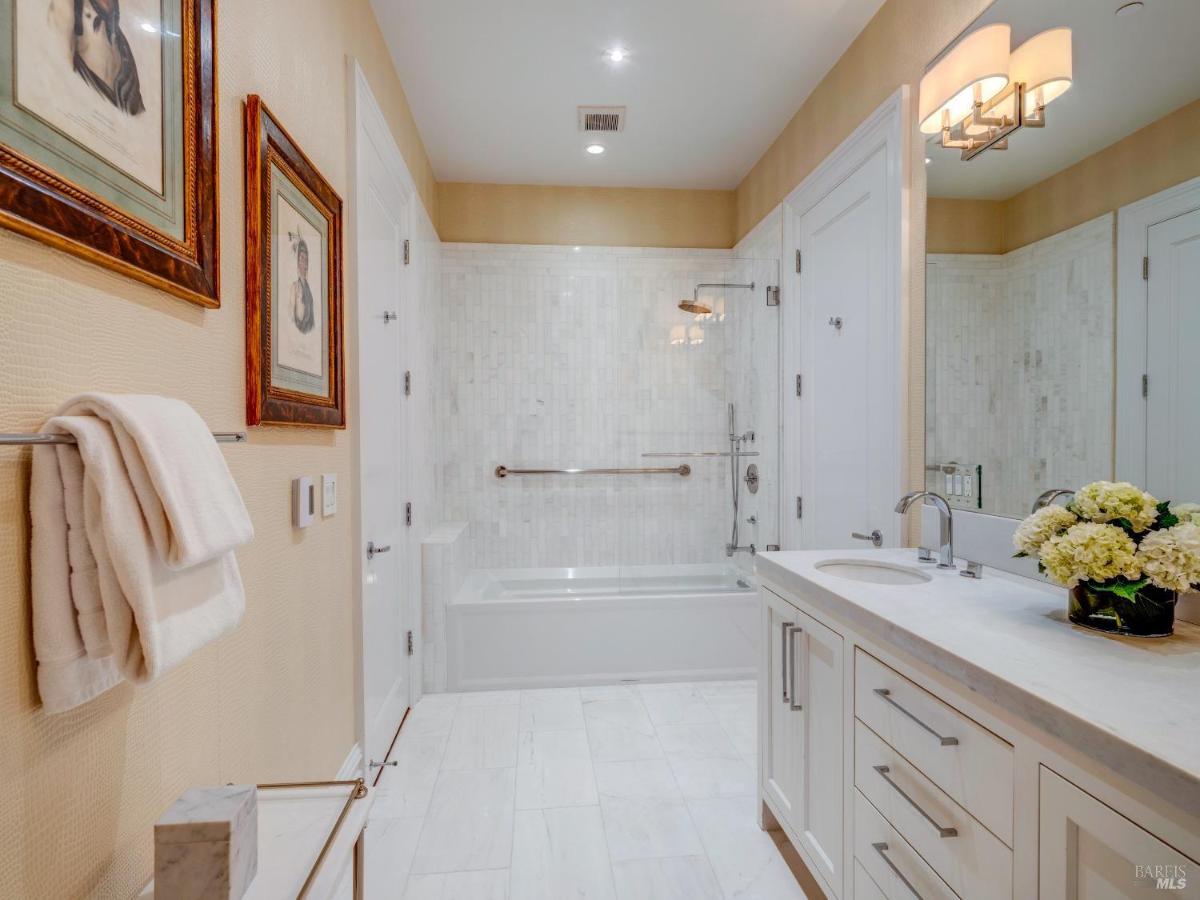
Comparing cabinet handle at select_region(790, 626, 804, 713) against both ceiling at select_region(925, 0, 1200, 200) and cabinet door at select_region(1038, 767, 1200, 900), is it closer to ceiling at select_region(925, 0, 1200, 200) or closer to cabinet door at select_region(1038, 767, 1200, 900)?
cabinet door at select_region(1038, 767, 1200, 900)

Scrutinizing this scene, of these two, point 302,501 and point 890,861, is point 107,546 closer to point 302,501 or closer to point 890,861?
point 302,501

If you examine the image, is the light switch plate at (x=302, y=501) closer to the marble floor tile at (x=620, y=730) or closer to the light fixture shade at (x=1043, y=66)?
the marble floor tile at (x=620, y=730)

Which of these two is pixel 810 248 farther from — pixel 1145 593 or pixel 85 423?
pixel 85 423

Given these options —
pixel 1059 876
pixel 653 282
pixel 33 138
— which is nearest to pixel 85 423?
pixel 33 138

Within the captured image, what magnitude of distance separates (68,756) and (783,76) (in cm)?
296

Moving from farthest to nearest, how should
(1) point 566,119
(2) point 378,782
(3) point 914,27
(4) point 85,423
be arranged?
(1) point 566,119
(2) point 378,782
(3) point 914,27
(4) point 85,423

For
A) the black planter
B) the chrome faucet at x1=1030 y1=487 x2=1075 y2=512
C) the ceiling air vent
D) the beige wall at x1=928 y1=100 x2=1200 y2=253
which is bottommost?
the black planter

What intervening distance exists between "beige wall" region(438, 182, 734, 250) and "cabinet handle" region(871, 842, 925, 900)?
3.20m

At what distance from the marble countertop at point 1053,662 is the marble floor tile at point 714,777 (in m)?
0.95

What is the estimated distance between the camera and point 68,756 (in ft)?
2.41

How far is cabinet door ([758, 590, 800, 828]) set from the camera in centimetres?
163

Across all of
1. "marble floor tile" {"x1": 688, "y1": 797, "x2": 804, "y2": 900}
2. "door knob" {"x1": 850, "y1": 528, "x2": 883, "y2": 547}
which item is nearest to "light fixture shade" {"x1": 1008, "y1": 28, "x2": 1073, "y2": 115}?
"door knob" {"x1": 850, "y1": 528, "x2": 883, "y2": 547}

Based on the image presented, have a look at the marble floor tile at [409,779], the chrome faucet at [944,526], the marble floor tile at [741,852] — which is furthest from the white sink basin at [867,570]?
the marble floor tile at [409,779]

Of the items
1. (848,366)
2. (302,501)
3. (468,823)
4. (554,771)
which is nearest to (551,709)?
(554,771)
